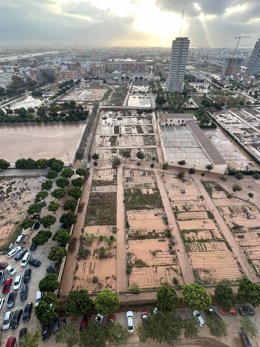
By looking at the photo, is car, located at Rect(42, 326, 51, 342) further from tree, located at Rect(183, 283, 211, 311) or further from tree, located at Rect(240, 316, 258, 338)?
tree, located at Rect(240, 316, 258, 338)

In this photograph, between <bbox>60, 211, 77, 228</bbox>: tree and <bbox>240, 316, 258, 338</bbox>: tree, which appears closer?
<bbox>240, 316, 258, 338</bbox>: tree

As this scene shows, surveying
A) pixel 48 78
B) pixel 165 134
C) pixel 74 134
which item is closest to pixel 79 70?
pixel 48 78

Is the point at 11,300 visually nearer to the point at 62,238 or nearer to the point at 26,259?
the point at 26,259

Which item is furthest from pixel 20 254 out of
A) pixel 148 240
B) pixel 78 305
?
pixel 148 240

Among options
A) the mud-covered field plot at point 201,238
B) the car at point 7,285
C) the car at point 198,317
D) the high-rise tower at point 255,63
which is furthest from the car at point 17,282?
the high-rise tower at point 255,63

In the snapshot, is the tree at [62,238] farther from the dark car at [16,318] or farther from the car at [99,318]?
the car at [99,318]

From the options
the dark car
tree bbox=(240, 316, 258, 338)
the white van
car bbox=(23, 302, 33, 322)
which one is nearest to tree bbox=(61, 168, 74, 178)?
the white van

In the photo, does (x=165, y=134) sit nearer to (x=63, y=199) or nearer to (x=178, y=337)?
(x=63, y=199)

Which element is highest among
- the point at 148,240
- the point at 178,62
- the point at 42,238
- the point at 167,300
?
the point at 178,62
